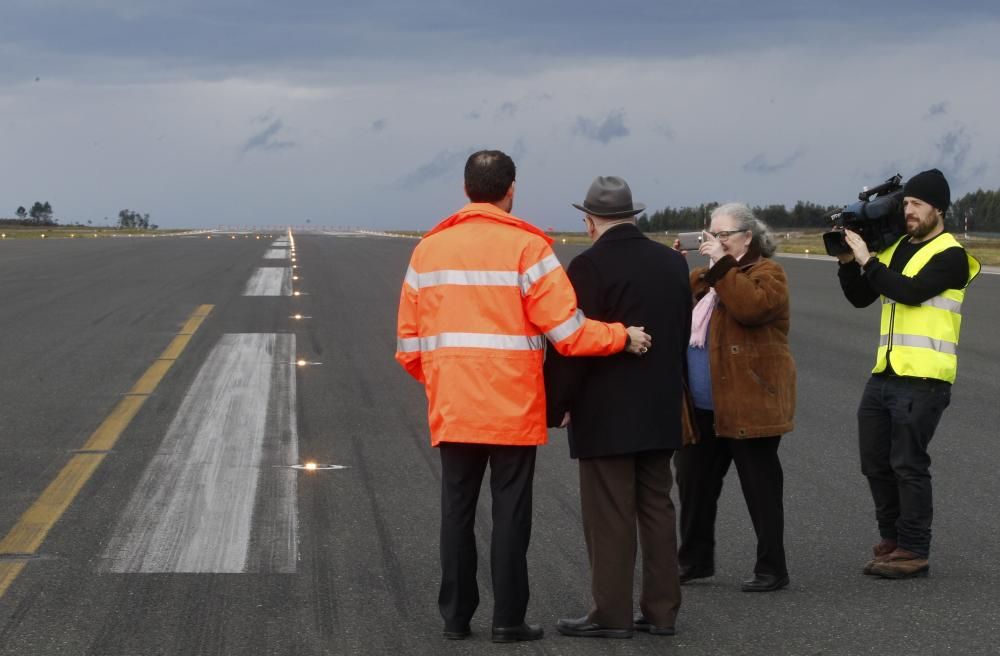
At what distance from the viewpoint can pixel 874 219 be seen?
5820mm

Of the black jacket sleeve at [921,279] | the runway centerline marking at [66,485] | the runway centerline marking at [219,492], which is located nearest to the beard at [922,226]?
the black jacket sleeve at [921,279]

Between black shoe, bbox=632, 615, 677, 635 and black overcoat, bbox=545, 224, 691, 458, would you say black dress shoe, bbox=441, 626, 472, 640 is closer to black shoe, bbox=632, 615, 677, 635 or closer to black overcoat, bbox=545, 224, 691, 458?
black shoe, bbox=632, 615, 677, 635

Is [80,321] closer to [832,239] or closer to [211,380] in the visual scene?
[211,380]

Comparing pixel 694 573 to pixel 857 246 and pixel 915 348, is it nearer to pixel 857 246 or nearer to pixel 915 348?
pixel 915 348

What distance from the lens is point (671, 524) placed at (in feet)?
16.9

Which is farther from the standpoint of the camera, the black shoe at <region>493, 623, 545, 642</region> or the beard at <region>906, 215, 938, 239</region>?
the beard at <region>906, 215, 938, 239</region>

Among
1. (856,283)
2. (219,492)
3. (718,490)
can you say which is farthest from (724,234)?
(219,492)

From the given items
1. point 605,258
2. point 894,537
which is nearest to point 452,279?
point 605,258

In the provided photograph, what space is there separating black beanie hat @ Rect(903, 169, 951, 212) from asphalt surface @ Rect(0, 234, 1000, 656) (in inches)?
66.0

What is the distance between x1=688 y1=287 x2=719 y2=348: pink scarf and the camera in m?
5.62

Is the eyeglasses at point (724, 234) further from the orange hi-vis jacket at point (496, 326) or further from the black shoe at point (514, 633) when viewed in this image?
the black shoe at point (514, 633)

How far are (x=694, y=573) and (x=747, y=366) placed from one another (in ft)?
3.26

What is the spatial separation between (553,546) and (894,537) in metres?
1.59

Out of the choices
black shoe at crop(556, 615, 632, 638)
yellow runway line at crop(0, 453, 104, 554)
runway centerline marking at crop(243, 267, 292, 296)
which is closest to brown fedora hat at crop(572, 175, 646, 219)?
black shoe at crop(556, 615, 632, 638)
